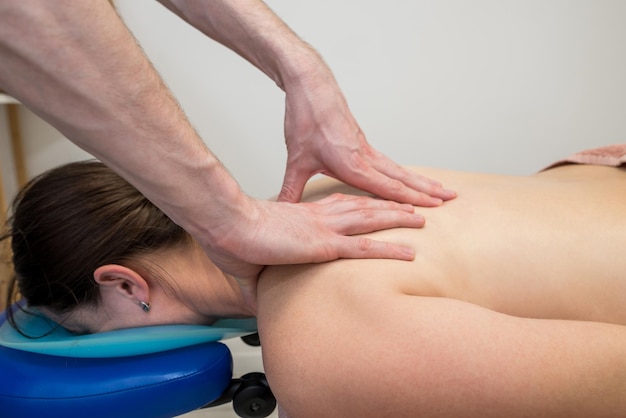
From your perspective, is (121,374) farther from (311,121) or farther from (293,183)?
(311,121)

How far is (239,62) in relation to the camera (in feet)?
6.97

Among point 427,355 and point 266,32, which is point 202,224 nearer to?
point 427,355

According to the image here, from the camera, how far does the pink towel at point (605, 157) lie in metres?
1.20

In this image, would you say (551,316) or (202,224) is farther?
(551,316)

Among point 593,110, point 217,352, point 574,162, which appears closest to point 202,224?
point 217,352

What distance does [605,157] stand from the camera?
124 cm

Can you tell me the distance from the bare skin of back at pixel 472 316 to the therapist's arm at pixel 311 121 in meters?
0.09

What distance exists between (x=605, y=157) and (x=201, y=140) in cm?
96

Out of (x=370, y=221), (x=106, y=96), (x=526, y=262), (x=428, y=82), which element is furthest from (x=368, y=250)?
(x=428, y=82)

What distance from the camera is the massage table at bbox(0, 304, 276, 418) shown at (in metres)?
1.12

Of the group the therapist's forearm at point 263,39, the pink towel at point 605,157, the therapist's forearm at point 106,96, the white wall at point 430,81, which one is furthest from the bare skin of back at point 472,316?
the white wall at point 430,81

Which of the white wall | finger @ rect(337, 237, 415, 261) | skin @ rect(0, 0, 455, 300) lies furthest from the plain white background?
finger @ rect(337, 237, 415, 261)

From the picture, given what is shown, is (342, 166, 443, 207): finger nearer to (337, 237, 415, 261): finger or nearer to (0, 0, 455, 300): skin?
(0, 0, 455, 300): skin

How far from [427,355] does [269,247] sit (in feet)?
1.02
